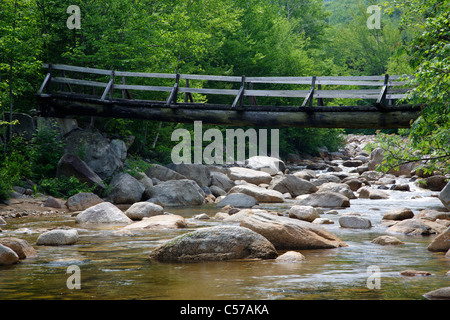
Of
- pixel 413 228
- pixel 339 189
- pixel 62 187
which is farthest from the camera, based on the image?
pixel 339 189

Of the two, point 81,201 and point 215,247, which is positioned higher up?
point 81,201

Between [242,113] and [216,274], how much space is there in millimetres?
9010

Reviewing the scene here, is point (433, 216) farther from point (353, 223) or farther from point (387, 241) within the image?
point (387, 241)

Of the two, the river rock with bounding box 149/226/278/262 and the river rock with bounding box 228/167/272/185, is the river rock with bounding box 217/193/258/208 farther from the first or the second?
the river rock with bounding box 149/226/278/262

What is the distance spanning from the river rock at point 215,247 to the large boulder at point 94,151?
415 inches

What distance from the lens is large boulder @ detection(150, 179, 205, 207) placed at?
15969 mm

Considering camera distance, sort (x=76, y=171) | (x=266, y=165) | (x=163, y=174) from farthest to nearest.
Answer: (x=266, y=165), (x=163, y=174), (x=76, y=171)

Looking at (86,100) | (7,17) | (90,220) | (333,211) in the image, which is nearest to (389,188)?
(333,211)

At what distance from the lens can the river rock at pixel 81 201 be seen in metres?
13.9

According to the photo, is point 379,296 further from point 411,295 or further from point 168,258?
point 168,258

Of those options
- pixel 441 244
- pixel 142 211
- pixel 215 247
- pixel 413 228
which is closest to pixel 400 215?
pixel 413 228

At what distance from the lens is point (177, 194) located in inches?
634

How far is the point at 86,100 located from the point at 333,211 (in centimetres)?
829
